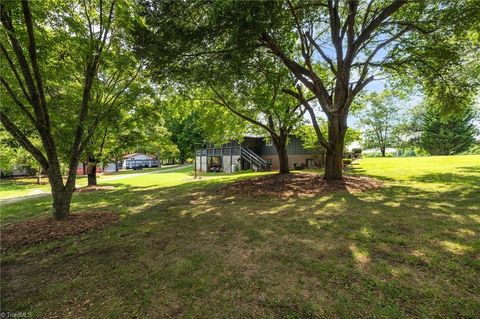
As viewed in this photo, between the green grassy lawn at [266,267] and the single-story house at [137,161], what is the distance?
155 ft

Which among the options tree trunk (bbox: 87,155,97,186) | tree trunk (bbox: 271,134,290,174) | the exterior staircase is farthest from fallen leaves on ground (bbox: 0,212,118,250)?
the exterior staircase

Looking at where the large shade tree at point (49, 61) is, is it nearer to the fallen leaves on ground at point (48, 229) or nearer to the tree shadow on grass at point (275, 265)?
the fallen leaves on ground at point (48, 229)

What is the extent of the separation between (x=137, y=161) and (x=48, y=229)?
47133mm

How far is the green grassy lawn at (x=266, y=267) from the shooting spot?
266cm

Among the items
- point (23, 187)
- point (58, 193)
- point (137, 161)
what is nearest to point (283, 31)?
point (58, 193)

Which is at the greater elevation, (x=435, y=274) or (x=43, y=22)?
(x=43, y=22)

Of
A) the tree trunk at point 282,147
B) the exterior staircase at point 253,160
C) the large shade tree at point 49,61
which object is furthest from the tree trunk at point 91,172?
the exterior staircase at point 253,160

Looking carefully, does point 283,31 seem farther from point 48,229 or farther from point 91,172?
point 91,172

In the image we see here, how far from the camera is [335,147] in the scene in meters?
10.3

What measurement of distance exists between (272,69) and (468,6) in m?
6.31

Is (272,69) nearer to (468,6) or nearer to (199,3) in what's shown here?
(199,3)

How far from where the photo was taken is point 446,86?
422 inches

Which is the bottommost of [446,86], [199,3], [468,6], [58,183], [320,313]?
[320,313]

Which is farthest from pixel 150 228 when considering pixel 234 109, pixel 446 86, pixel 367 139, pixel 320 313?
pixel 367 139
